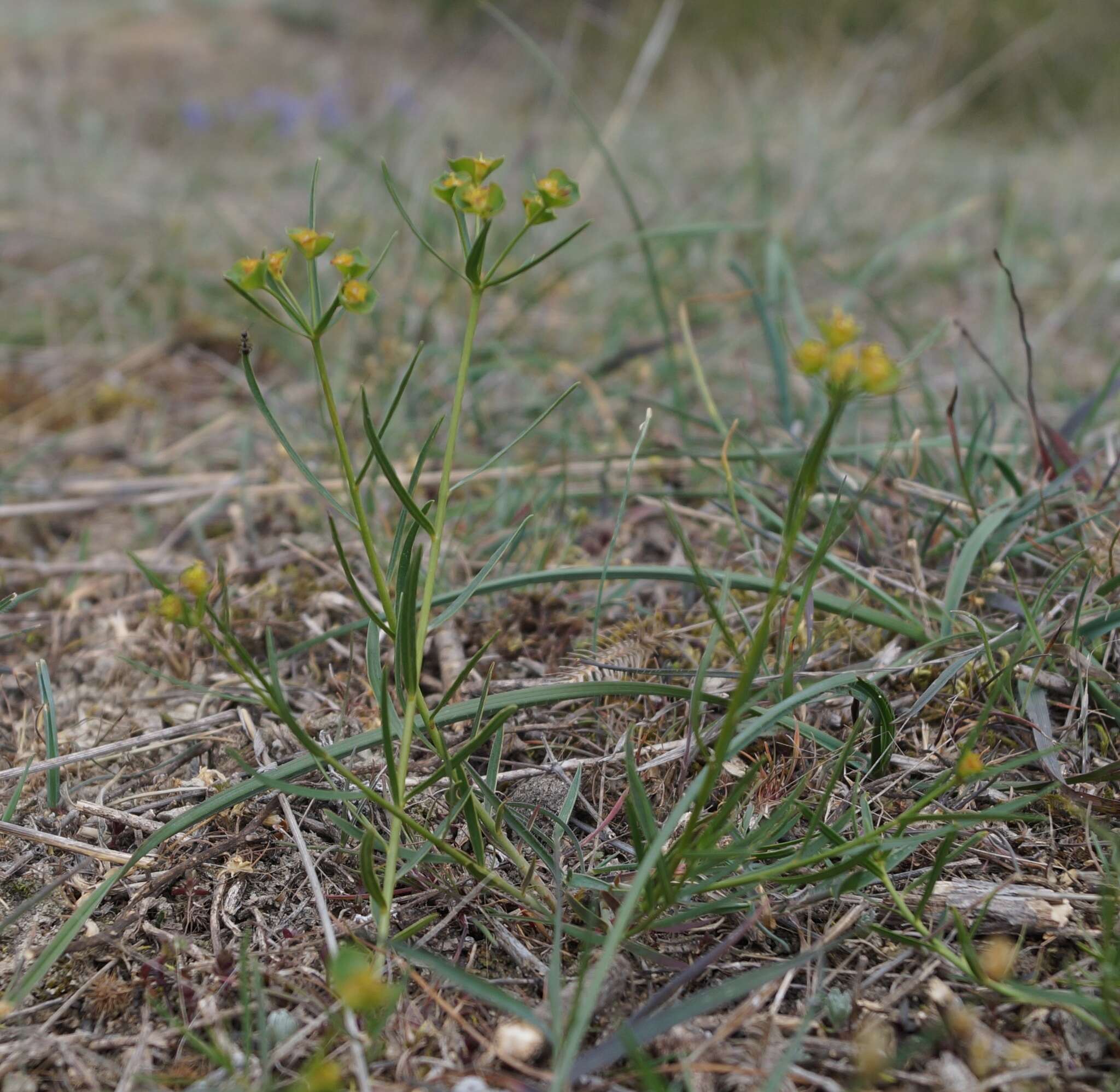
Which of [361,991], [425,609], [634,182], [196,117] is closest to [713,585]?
[425,609]

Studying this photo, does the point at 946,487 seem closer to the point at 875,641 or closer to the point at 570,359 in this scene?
the point at 875,641

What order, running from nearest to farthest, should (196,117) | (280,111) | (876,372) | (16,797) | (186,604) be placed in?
(876,372)
(186,604)
(16,797)
(196,117)
(280,111)

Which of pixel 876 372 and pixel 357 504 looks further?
pixel 357 504

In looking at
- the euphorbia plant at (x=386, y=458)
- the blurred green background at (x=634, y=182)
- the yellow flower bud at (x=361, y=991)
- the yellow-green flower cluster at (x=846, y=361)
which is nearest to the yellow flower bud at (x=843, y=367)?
the yellow-green flower cluster at (x=846, y=361)

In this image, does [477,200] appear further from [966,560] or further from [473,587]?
[966,560]

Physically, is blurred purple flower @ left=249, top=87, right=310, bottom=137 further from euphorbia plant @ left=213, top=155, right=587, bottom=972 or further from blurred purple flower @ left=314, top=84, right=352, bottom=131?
euphorbia plant @ left=213, top=155, right=587, bottom=972

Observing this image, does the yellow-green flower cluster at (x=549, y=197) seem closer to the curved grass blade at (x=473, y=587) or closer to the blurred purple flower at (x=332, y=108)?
the curved grass blade at (x=473, y=587)
